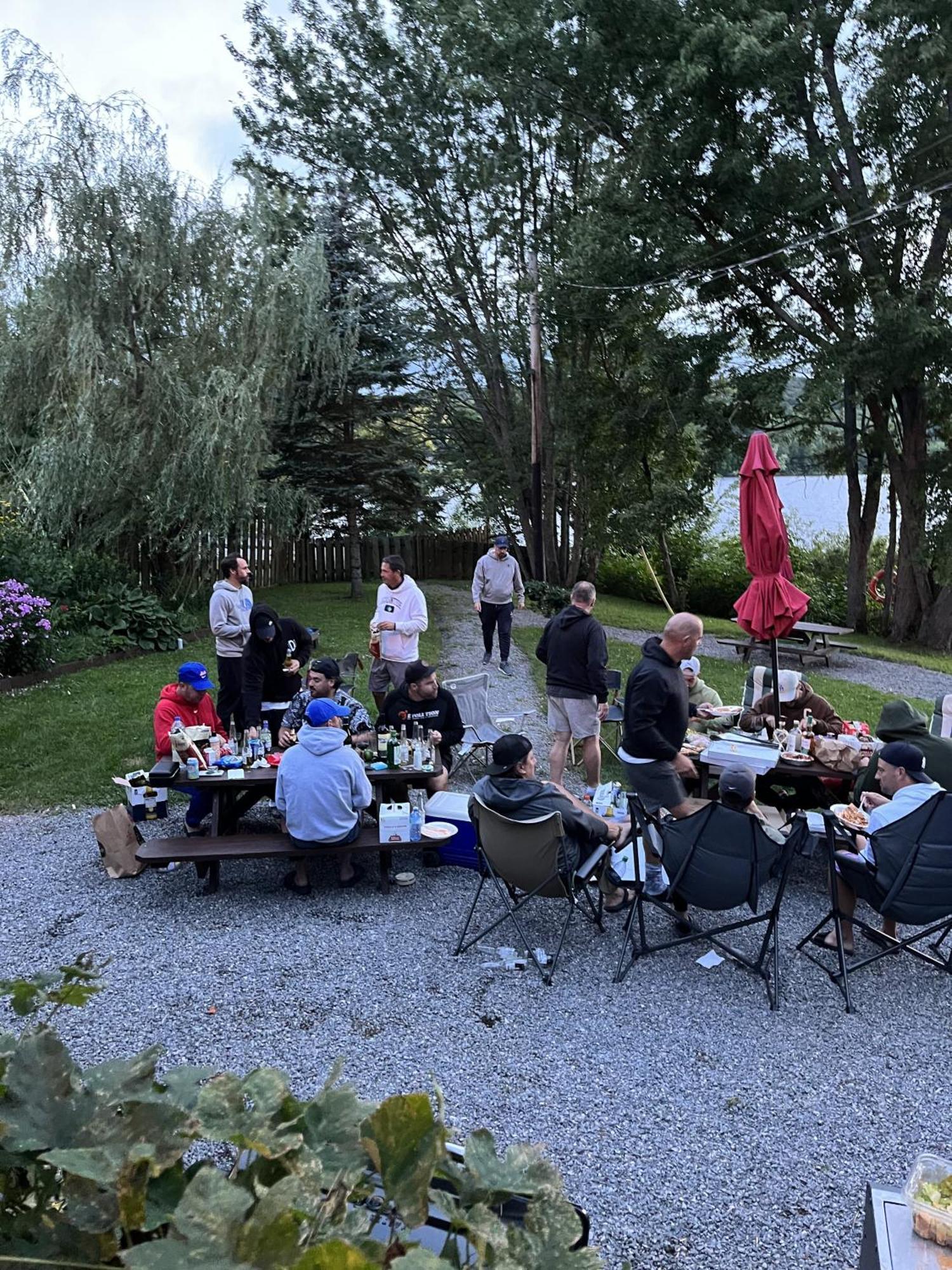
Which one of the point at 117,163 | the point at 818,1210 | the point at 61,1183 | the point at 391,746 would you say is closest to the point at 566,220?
the point at 117,163

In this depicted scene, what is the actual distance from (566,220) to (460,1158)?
18.3 m

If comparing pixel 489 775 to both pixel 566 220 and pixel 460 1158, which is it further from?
pixel 566 220

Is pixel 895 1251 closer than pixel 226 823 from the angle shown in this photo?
Yes

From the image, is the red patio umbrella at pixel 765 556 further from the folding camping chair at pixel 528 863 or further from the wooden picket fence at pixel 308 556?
the wooden picket fence at pixel 308 556

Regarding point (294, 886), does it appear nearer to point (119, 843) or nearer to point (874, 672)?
point (119, 843)

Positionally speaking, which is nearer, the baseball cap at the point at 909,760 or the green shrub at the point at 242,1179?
the green shrub at the point at 242,1179

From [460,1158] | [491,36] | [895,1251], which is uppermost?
[491,36]

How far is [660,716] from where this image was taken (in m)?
5.45

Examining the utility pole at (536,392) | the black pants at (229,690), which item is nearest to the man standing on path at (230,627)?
the black pants at (229,690)

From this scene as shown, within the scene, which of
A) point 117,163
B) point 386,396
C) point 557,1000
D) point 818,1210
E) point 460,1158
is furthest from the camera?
point 386,396

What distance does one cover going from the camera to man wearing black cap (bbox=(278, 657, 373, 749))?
19.9 ft

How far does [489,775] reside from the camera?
4.97m

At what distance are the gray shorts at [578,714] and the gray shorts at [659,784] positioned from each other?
5.19ft

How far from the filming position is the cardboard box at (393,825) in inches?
220
